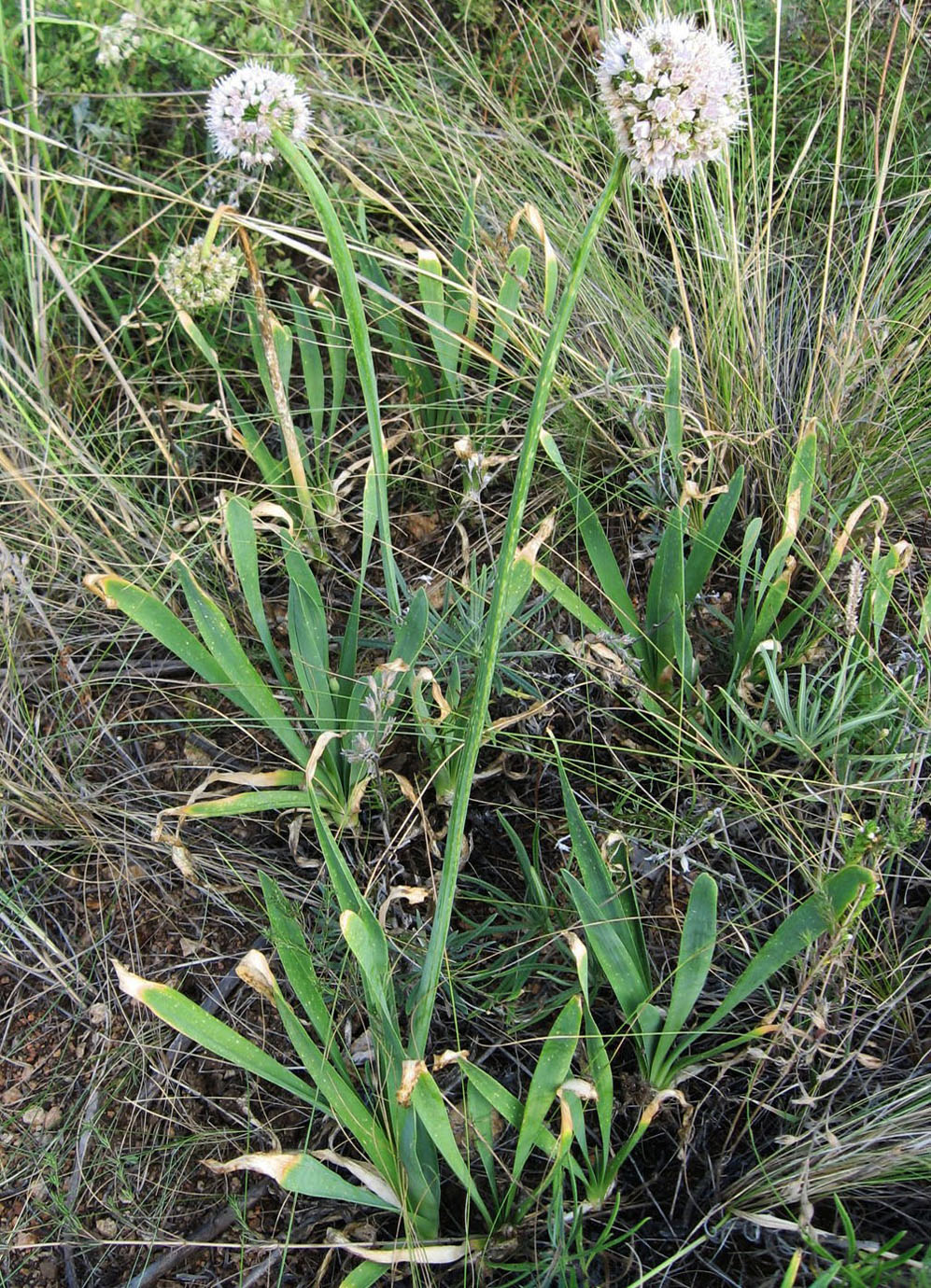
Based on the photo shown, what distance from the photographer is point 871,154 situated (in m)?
2.02

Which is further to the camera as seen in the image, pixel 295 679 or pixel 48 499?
pixel 48 499

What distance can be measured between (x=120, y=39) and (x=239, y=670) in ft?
4.27

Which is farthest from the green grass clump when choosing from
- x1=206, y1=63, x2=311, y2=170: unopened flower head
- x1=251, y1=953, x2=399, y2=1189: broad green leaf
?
x1=206, y1=63, x2=311, y2=170: unopened flower head

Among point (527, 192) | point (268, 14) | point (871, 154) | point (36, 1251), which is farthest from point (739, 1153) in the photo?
point (268, 14)

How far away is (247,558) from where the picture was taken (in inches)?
57.9

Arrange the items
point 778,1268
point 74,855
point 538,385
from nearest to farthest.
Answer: point 538,385 → point 778,1268 → point 74,855

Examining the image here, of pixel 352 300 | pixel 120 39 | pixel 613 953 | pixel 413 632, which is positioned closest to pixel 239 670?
pixel 413 632

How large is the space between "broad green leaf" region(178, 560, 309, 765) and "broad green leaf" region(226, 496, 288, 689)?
2.3 inches

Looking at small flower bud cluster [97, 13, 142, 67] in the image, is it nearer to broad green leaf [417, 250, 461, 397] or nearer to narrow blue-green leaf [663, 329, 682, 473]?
broad green leaf [417, 250, 461, 397]

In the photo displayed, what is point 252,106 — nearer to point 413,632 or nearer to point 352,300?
point 352,300

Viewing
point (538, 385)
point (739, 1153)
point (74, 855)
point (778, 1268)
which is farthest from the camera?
point (74, 855)

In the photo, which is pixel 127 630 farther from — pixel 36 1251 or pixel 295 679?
pixel 36 1251

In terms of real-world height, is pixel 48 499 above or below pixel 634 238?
below

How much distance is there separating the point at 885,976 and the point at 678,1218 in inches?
15.5
